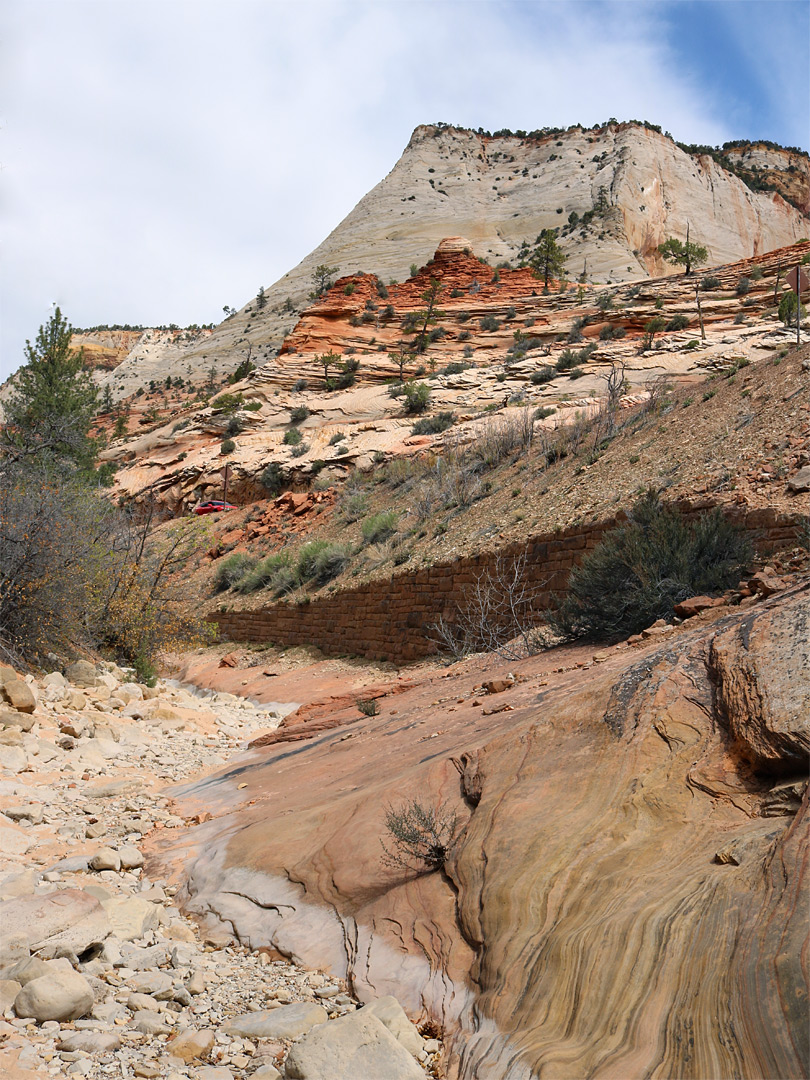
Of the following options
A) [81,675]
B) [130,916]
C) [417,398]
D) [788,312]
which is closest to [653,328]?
[788,312]

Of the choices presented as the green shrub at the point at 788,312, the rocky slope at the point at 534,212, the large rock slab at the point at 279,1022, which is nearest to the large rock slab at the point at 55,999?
the large rock slab at the point at 279,1022

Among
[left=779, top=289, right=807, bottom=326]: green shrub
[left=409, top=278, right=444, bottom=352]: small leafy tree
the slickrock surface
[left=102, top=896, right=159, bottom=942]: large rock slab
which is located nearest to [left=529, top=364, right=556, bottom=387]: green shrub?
[left=779, top=289, right=807, bottom=326]: green shrub

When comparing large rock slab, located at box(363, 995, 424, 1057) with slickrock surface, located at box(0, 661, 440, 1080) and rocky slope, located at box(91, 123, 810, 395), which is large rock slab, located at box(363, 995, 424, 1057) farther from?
rocky slope, located at box(91, 123, 810, 395)

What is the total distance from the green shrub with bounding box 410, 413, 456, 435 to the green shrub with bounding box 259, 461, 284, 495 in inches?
209

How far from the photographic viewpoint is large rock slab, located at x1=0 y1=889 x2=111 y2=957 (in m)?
3.30

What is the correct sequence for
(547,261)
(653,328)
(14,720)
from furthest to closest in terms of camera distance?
(547,261), (653,328), (14,720)

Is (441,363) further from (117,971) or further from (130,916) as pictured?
(117,971)

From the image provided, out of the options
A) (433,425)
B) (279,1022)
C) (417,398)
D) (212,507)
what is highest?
(417,398)

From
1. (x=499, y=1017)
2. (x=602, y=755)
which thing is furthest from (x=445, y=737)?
(x=499, y=1017)

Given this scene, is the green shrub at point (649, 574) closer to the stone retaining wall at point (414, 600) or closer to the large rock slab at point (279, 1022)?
the stone retaining wall at point (414, 600)

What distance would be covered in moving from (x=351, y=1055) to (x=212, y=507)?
28.0 m

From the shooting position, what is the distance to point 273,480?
28.2 m

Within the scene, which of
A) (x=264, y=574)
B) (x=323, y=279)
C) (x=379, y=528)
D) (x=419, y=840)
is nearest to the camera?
(x=419, y=840)

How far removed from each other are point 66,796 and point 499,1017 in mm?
4623
